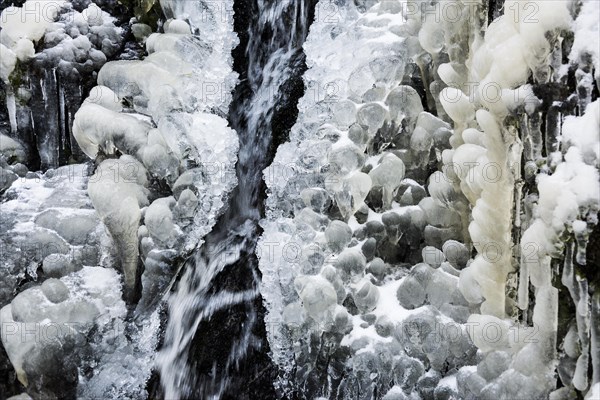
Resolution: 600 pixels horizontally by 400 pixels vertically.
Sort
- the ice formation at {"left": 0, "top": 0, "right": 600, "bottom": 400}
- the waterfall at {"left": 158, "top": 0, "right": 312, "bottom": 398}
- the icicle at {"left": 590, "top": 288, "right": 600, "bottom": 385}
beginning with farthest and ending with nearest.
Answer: the waterfall at {"left": 158, "top": 0, "right": 312, "bottom": 398}, the ice formation at {"left": 0, "top": 0, "right": 600, "bottom": 400}, the icicle at {"left": 590, "top": 288, "right": 600, "bottom": 385}

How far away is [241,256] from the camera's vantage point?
168 inches

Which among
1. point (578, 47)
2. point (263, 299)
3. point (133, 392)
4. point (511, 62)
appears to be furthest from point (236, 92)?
point (578, 47)

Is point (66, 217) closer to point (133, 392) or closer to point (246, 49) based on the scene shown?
point (133, 392)

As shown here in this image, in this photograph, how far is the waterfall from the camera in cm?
379

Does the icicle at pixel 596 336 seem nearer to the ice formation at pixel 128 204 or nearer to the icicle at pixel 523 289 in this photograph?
the icicle at pixel 523 289

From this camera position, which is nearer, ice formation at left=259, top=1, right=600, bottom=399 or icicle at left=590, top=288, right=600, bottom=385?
icicle at left=590, top=288, right=600, bottom=385

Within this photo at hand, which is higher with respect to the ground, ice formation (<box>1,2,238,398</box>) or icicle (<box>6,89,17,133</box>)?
icicle (<box>6,89,17,133</box>)

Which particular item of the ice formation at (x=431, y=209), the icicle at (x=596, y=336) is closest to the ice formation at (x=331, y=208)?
the ice formation at (x=431, y=209)

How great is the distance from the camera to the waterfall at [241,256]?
379 cm

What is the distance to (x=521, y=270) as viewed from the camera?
8.93ft

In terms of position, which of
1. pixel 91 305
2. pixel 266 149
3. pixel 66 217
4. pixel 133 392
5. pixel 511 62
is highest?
pixel 511 62

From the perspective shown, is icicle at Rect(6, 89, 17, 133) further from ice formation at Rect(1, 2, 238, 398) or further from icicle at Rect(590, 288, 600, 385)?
icicle at Rect(590, 288, 600, 385)

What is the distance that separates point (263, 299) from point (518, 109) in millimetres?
1883

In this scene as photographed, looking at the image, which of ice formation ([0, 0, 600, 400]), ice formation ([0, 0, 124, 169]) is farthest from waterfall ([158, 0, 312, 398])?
ice formation ([0, 0, 124, 169])
